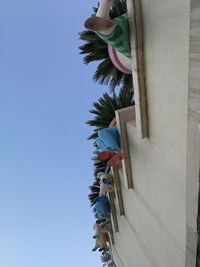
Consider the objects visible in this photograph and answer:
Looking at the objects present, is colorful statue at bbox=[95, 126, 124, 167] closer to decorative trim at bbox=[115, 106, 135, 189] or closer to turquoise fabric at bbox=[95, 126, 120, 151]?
turquoise fabric at bbox=[95, 126, 120, 151]

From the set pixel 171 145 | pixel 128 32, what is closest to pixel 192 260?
pixel 171 145

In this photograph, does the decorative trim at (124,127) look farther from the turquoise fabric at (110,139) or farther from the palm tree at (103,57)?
the palm tree at (103,57)

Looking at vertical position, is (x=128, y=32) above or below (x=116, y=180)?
above

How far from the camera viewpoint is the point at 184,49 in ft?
15.9

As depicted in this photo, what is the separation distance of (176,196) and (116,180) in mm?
5571

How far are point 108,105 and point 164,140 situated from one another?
473 cm

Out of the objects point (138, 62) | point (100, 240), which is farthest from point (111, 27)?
point (100, 240)

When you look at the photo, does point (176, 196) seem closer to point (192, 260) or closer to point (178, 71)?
point (192, 260)

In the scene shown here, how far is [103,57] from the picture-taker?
10.1m

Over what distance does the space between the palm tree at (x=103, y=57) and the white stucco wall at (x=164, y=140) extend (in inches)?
105

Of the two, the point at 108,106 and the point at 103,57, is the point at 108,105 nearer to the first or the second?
the point at 108,106

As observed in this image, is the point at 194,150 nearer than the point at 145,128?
Yes

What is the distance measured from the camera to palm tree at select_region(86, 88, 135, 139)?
1080 cm

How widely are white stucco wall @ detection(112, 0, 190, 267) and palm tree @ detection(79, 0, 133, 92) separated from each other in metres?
2.67
